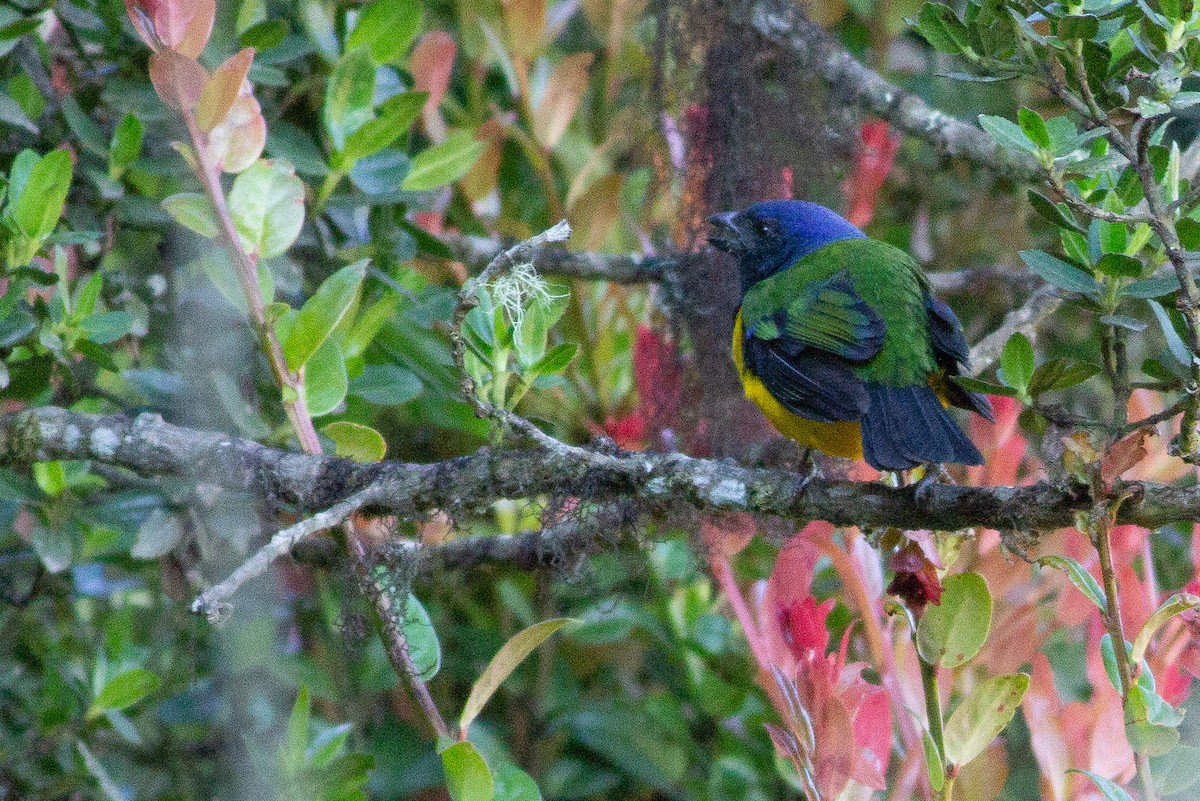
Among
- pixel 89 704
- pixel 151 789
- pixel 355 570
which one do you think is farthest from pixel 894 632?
pixel 151 789

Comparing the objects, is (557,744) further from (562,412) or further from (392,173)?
(392,173)

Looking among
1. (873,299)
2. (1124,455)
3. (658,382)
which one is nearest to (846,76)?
(873,299)

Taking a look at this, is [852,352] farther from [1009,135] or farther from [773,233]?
[1009,135]

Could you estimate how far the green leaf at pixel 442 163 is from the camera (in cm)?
265

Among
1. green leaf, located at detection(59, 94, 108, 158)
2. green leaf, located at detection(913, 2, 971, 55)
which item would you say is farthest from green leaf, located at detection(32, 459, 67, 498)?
green leaf, located at detection(913, 2, 971, 55)

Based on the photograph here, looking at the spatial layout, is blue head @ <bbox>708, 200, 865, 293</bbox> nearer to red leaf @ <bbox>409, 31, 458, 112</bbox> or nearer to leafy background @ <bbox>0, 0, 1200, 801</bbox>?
leafy background @ <bbox>0, 0, 1200, 801</bbox>

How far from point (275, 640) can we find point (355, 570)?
1044 mm

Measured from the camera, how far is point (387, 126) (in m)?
2.47

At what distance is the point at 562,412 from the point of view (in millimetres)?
3336

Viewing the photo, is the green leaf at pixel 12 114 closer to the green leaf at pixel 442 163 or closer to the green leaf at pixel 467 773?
the green leaf at pixel 442 163

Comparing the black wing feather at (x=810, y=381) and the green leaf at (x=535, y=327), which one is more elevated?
the green leaf at (x=535, y=327)

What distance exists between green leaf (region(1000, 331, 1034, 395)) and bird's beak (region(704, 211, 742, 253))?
122 cm

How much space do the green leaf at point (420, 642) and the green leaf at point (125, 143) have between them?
1190 millimetres

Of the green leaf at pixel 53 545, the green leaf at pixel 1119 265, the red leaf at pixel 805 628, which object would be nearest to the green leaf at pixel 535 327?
the red leaf at pixel 805 628
